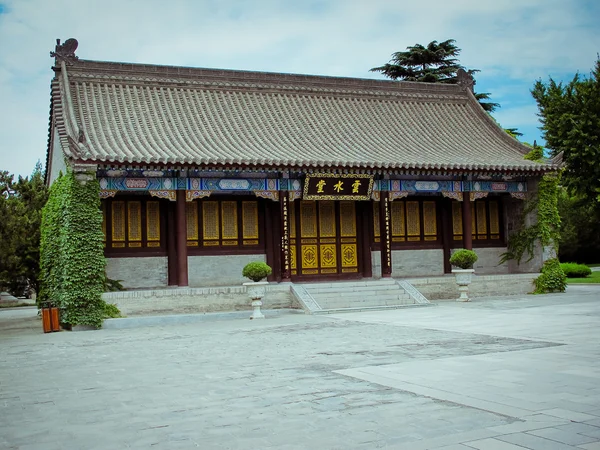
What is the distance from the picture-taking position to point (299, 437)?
4.58 m

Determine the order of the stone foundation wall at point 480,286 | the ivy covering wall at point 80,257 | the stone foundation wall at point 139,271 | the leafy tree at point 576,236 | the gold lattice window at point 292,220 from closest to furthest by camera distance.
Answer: the ivy covering wall at point 80,257, the stone foundation wall at point 139,271, the stone foundation wall at point 480,286, the gold lattice window at point 292,220, the leafy tree at point 576,236

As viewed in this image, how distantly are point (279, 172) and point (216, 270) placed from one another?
2.92 metres

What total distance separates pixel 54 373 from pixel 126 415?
278cm

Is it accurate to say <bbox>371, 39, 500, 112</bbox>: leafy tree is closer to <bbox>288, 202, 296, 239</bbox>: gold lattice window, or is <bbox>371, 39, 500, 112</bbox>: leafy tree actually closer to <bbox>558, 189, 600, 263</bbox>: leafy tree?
<bbox>558, 189, 600, 263</bbox>: leafy tree

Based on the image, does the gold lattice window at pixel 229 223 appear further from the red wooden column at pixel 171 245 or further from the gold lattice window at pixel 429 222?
the gold lattice window at pixel 429 222

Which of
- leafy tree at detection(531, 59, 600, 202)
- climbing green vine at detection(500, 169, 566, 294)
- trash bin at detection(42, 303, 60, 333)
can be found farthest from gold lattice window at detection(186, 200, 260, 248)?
leafy tree at detection(531, 59, 600, 202)

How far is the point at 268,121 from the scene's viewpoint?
18500 millimetres

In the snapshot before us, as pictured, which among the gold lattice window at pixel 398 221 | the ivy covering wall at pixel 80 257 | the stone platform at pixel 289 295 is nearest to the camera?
the ivy covering wall at pixel 80 257

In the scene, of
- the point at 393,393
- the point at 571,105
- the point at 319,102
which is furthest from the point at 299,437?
the point at 571,105

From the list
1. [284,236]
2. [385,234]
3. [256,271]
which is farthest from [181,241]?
[385,234]

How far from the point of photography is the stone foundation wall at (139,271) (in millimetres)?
16281

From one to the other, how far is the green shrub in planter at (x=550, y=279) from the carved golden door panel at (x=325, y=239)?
4873 mm

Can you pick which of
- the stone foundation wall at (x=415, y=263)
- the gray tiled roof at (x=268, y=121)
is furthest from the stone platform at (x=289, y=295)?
the gray tiled roof at (x=268, y=121)

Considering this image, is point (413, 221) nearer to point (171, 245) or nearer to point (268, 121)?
point (268, 121)
